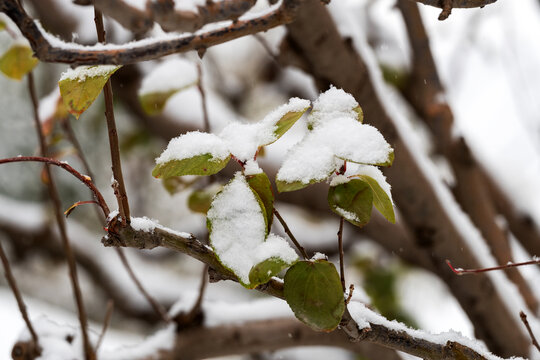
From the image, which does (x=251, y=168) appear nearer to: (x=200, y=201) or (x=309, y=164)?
(x=309, y=164)

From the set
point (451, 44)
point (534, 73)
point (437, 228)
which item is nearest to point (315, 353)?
point (437, 228)

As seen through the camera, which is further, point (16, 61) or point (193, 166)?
point (16, 61)

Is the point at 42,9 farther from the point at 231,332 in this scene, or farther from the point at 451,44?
the point at 451,44

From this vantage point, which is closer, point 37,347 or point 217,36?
point 217,36

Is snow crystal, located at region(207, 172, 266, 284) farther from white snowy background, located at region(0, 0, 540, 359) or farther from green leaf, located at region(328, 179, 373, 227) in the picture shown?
white snowy background, located at region(0, 0, 540, 359)

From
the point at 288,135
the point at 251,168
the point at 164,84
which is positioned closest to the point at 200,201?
the point at 164,84

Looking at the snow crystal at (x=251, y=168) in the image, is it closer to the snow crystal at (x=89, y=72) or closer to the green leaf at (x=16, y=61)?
the snow crystal at (x=89, y=72)

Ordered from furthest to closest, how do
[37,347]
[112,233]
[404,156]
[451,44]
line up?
[451,44] → [404,156] → [37,347] → [112,233]

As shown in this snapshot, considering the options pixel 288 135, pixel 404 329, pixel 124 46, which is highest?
pixel 288 135
